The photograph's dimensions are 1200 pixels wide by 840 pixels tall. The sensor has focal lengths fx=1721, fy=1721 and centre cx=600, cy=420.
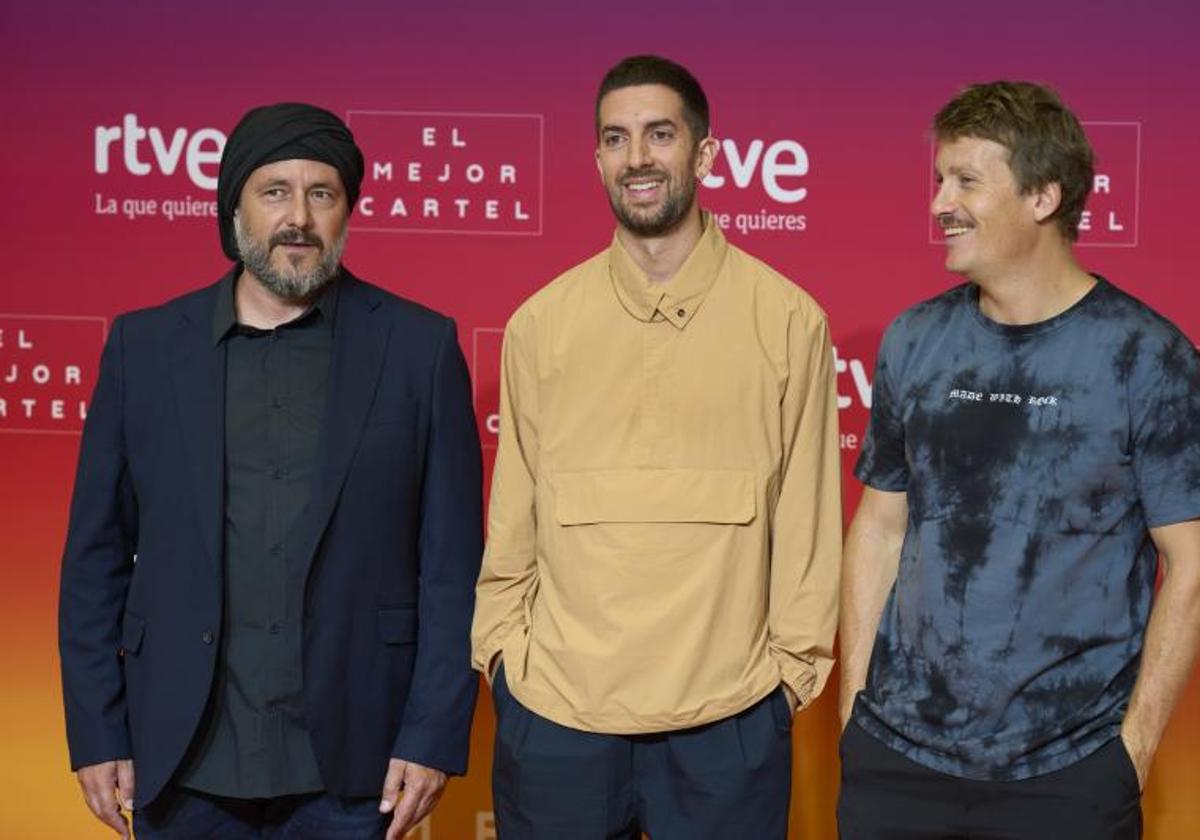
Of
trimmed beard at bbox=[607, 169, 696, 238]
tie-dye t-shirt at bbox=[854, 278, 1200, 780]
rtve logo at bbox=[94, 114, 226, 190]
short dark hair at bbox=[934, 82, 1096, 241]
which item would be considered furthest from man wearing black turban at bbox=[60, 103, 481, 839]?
rtve logo at bbox=[94, 114, 226, 190]

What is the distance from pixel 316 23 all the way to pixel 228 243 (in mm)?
1223

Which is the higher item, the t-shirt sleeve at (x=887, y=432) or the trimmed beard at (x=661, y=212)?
the trimmed beard at (x=661, y=212)

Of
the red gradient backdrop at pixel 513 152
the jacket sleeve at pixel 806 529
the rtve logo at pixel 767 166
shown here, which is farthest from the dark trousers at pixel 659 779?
the rtve logo at pixel 767 166

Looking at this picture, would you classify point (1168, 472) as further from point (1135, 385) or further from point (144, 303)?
point (144, 303)

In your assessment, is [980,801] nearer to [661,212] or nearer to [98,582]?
[661,212]

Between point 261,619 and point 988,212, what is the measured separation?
47.9 inches

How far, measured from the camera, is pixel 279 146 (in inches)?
104

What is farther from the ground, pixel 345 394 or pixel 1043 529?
pixel 345 394

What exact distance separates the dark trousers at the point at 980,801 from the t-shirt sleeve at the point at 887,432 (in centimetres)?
38

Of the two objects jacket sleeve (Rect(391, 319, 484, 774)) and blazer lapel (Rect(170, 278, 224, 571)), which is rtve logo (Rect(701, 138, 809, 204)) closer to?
jacket sleeve (Rect(391, 319, 484, 774))

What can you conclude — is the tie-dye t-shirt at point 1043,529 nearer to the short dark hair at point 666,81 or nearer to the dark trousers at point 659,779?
the dark trousers at point 659,779

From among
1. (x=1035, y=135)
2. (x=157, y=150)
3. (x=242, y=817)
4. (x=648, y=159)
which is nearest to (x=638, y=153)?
(x=648, y=159)

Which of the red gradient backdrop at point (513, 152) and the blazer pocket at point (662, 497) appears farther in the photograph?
the red gradient backdrop at point (513, 152)

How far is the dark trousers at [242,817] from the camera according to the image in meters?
2.60
